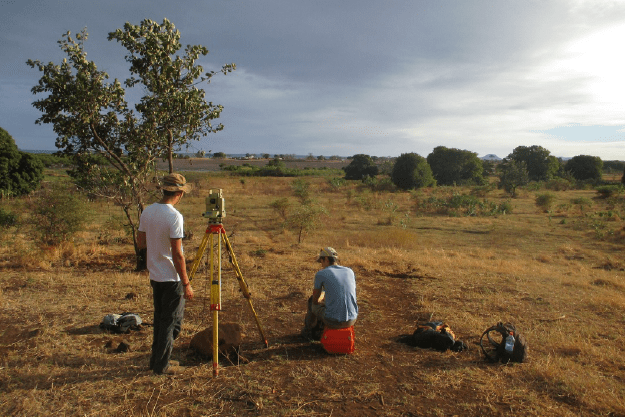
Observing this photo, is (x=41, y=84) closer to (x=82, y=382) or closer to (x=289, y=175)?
(x=82, y=382)

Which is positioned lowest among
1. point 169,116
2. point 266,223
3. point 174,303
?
point 266,223

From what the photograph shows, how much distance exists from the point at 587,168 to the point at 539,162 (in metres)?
8.62

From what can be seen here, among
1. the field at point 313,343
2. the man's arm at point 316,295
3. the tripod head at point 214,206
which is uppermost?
the tripod head at point 214,206

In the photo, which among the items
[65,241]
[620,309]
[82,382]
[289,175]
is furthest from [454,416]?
[289,175]

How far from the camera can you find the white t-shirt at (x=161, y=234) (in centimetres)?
366

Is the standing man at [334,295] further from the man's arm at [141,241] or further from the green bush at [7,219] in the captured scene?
the green bush at [7,219]

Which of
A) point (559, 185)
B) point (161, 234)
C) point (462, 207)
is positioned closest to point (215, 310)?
point (161, 234)

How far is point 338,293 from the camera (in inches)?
181

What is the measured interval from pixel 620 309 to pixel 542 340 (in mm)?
2810

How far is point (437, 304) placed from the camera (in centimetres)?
691

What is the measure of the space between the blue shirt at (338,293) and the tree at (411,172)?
3238 centimetres

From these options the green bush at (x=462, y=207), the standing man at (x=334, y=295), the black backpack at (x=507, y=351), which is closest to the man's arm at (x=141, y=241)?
the standing man at (x=334, y=295)

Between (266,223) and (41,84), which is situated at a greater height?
(41,84)

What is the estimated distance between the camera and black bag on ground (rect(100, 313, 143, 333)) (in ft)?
16.6
